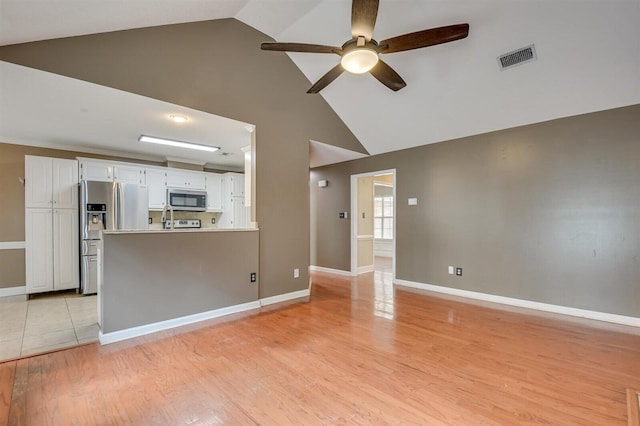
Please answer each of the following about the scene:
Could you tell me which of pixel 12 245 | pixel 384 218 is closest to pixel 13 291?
pixel 12 245

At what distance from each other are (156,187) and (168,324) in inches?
123

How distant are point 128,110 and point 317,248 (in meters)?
4.48

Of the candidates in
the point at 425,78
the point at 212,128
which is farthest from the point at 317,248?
the point at 425,78

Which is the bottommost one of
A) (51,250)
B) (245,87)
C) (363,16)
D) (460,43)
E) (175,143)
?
(51,250)

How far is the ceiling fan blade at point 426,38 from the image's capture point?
2184 millimetres

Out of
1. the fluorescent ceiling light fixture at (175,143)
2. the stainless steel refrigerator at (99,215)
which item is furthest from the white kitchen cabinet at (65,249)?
the fluorescent ceiling light fixture at (175,143)

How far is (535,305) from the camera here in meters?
3.76

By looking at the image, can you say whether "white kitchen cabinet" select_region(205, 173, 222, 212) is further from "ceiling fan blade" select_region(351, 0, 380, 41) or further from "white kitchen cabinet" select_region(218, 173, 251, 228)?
"ceiling fan blade" select_region(351, 0, 380, 41)

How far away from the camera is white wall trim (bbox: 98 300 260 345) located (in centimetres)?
272

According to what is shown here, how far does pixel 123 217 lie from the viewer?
15.5 feet

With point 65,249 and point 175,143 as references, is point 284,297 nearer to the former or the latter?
point 175,143

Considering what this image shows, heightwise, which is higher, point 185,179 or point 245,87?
point 245,87

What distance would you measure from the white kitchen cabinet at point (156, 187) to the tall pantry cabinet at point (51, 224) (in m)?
1.05

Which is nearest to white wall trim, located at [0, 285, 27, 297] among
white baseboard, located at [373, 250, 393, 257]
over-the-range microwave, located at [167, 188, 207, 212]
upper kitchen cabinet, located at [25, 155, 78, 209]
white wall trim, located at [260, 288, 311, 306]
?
upper kitchen cabinet, located at [25, 155, 78, 209]
